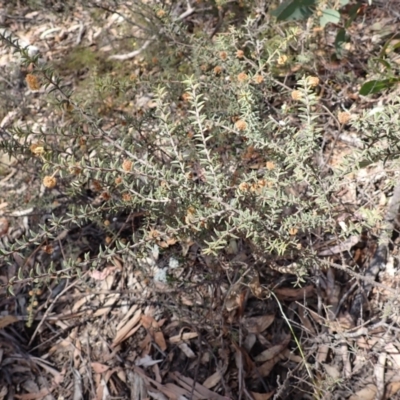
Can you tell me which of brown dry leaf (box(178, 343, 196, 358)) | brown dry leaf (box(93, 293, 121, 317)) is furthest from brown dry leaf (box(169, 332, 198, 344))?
brown dry leaf (box(93, 293, 121, 317))

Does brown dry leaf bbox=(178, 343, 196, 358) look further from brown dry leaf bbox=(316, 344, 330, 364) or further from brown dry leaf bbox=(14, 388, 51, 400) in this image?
brown dry leaf bbox=(14, 388, 51, 400)

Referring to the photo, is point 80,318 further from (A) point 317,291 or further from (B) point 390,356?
(B) point 390,356

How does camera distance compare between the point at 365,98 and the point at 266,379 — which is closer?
the point at 266,379

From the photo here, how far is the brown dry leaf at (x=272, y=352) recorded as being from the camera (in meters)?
2.11

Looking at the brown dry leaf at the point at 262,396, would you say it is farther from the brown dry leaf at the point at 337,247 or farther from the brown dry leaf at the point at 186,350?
the brown dry leaf at the point at 337,247

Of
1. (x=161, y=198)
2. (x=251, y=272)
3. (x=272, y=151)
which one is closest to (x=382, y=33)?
(x=272, y=151)

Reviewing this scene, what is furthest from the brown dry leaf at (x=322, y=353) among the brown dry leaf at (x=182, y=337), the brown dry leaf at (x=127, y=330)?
the brown dry leaf at (x=127, y=330)

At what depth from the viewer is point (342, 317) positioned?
6.82ft

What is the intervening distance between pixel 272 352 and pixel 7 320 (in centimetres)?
145

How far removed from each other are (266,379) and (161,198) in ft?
3.37

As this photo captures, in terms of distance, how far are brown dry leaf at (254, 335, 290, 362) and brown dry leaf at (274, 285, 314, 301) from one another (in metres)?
0.18

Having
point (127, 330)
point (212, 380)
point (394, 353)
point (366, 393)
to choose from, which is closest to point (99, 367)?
point (127, 330)

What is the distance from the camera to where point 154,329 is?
2369 mm

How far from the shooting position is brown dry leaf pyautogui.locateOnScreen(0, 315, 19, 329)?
8.39 ft
